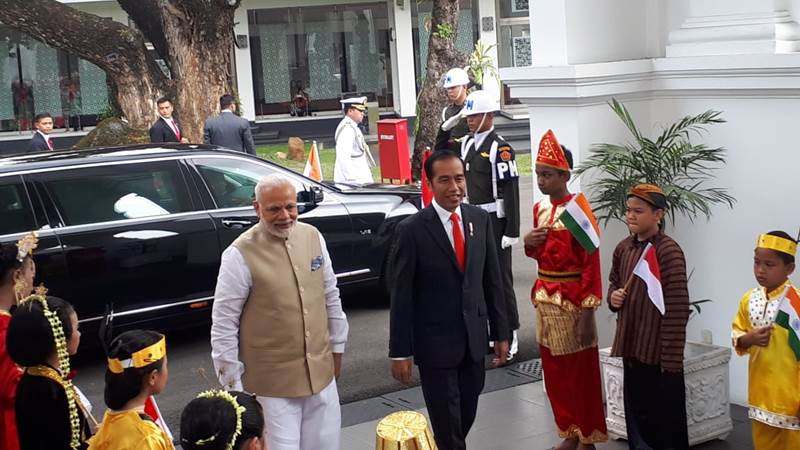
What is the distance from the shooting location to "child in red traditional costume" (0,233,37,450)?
5.00 m

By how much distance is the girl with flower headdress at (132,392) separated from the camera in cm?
424

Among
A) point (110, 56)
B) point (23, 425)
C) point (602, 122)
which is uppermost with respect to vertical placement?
point (110, 56)

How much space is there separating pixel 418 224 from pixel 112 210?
172 inches

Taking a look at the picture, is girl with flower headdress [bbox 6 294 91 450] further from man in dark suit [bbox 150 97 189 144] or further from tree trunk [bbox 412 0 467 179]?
tree trunk [bbox 412 0 467 179]

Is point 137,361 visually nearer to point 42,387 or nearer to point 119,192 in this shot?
point 42,387

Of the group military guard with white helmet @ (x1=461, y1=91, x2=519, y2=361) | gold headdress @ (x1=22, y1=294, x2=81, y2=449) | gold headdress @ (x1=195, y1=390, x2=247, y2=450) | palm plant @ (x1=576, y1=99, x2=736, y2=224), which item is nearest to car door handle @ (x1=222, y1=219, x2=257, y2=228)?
military guard with white helmet @ (x1=461, y1=91, x2=519, y2=361)

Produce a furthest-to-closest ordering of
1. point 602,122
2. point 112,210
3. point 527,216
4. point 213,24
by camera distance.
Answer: point 213,24
point 527,216
point 112,210
point 602,122

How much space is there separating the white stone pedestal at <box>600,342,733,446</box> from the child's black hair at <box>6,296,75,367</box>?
371cm

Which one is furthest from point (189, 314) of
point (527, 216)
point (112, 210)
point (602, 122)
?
point (527, 216)

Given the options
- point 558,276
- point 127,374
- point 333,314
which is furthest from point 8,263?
point 558,276

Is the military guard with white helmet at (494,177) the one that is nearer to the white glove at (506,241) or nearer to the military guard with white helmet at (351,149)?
the white glove at (506,241)

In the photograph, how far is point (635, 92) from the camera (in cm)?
773

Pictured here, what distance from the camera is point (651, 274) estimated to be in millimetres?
6172

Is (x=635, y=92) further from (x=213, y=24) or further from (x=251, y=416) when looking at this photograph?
(x=213, y=24)
